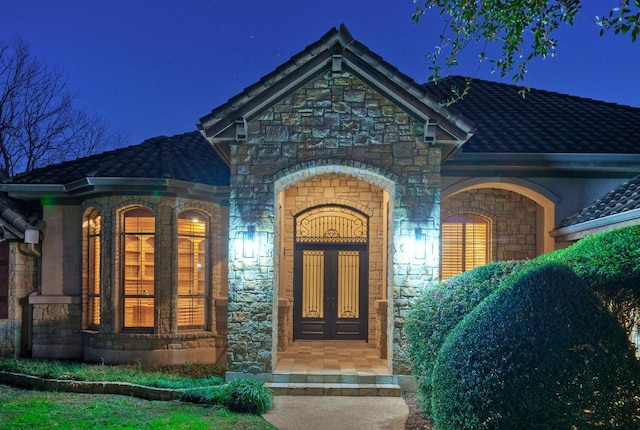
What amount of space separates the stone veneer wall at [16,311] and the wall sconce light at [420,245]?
8.75 m

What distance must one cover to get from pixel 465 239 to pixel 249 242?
576 centimetres

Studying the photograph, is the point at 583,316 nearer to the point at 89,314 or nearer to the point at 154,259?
the point at 154,259

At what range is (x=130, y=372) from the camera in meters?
9.94

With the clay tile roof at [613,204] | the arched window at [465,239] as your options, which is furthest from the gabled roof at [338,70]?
the arched window at [465,239]

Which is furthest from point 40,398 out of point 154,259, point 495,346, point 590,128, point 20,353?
point 590,128

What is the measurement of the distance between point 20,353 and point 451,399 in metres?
10.7

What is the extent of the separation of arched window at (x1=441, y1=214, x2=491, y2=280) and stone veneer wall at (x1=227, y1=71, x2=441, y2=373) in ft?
11.4

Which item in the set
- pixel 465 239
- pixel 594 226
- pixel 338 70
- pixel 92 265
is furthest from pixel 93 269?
pixel 594 226

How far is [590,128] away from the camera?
12.4 meters

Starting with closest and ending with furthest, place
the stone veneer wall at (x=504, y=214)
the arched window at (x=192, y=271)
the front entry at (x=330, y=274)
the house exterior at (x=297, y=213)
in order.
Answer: the house exterior at (x=297, y=213) < the arched window at (x=192, y=271) < the stone veneer wall at (x=504, y=214) < the front entry at (x=330, y=274)

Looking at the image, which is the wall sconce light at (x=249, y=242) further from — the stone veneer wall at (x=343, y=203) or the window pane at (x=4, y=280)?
the window pane at (x=4, y=280)

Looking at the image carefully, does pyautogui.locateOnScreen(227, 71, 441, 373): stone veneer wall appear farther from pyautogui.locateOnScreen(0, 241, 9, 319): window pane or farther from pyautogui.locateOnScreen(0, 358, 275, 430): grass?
pyautogui.locateOnScreen(0, 241, 9, 319): window pane

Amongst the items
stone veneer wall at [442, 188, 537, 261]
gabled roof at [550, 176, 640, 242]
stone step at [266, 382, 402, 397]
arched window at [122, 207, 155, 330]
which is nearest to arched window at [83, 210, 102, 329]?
arched window at [122, 207, 155, 330]

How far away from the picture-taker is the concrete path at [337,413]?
731 centimetres
